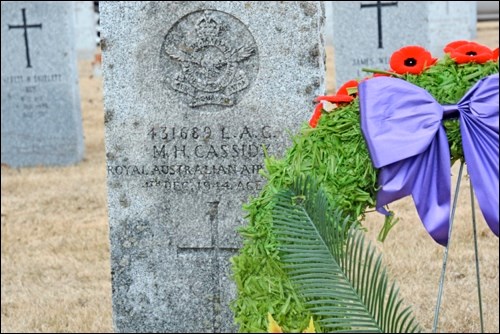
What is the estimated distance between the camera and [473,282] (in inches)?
191

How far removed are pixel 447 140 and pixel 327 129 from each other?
276mm

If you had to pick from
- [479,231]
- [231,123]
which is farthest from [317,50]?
[479,231]

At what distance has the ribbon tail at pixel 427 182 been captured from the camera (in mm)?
2096

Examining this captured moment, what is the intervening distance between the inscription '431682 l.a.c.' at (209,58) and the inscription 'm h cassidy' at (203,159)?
14 centimetres

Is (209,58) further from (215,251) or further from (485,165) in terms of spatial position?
(485,165)

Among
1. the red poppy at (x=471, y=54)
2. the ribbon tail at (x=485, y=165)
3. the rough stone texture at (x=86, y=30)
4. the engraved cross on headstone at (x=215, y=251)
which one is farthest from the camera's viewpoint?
the rough stone texture at (x=86, y=30)

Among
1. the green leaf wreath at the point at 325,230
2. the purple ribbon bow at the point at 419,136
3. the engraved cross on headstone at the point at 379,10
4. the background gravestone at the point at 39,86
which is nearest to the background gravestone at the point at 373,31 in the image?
the engraved cross on headstone at the point at 379,10

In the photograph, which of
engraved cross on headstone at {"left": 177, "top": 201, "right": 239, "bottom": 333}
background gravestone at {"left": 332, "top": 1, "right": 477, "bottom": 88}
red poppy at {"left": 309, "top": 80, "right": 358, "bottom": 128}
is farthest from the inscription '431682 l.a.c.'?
background gravestone at {"left": 332, "top": 1, "right": 477, "bottom": 88}

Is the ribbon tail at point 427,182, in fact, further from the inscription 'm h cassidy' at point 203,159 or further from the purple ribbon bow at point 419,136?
the inscription 'm h cassidy' at point 203,159

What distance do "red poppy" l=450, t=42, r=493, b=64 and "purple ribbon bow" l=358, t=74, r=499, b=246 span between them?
0.19 m

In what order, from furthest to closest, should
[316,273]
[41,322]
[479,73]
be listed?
[41,322] < [479,73] < [316,273]

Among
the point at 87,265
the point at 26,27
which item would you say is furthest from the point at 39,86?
the point at 87,265

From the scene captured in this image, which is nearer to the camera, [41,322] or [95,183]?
[41,322]

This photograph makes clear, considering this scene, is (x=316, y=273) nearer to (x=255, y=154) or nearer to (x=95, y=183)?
(x=255, y=154)
